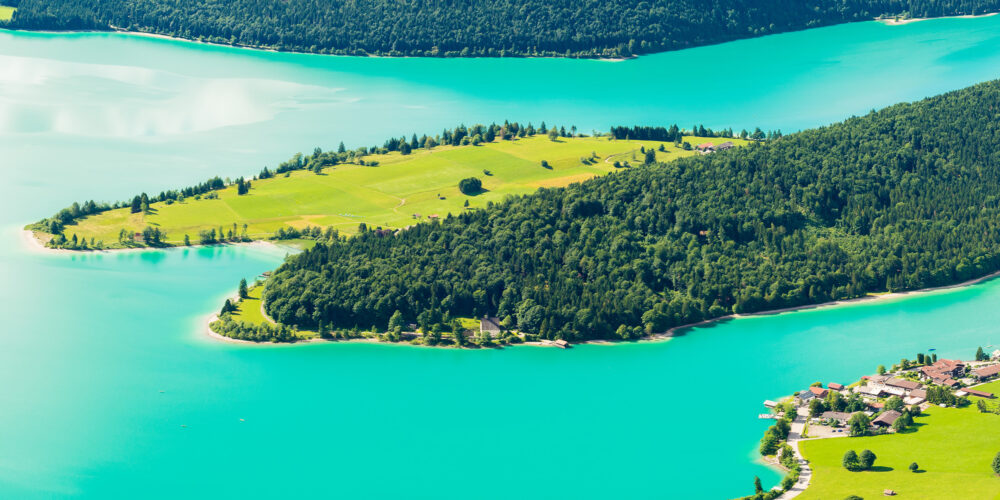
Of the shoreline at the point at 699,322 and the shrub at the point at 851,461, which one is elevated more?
the shoreline at the point at 699,322

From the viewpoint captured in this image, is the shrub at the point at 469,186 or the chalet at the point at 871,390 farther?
the shrub at the point at 469,186

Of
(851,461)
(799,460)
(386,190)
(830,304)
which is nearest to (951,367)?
(830,304)

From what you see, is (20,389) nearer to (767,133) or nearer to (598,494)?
(598,494)

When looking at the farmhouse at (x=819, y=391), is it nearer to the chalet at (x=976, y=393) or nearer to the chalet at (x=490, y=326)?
the chalet at (x=976, y=393)

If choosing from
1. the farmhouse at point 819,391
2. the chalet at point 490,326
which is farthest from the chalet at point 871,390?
the chalet at point 490,326

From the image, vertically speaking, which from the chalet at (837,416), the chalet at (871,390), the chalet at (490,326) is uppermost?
the chalet at (490,326)

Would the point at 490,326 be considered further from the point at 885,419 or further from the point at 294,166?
the point at 294,166

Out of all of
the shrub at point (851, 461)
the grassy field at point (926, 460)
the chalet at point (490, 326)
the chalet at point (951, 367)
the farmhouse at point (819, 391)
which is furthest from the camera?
the chalet at point (490, 326)

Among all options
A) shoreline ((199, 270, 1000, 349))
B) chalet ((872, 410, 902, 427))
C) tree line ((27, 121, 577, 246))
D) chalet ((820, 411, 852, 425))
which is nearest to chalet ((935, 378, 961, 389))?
chalet ((872, 410, 902, 427))
